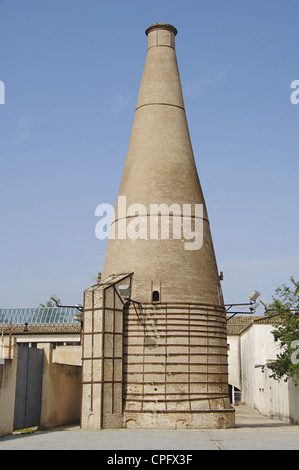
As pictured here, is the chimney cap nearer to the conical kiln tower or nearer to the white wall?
the conical kiln tower

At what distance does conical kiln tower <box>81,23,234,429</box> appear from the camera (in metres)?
24.2

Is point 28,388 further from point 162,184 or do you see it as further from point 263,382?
point 263,382

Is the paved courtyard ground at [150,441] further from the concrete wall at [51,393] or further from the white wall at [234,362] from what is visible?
the white wall at [234,362]

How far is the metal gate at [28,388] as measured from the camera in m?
23.5

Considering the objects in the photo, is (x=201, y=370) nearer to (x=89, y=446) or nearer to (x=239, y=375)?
(x=89, y=446)

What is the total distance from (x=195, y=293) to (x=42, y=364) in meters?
7.56

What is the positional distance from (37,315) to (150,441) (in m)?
29.5

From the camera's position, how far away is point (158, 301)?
25547 mm

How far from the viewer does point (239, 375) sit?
2085 inches

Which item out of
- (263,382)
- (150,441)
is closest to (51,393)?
(150,441)

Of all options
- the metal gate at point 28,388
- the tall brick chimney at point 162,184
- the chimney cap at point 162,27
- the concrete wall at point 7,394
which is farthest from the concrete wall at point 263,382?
the chimney cap at point 162,27

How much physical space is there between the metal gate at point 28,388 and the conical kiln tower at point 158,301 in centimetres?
230

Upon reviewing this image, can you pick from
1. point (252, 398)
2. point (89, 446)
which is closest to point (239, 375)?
point (252, 398)

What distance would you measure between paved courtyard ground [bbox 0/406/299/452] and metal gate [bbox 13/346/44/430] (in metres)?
1.89
